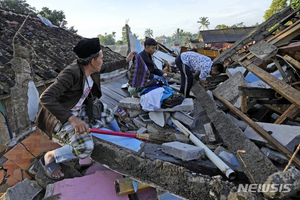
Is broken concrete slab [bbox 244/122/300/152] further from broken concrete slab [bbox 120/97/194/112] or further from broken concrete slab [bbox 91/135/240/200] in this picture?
broken concrete slab [bbox 91/135/240/200]

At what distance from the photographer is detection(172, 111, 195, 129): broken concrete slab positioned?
11.2ft

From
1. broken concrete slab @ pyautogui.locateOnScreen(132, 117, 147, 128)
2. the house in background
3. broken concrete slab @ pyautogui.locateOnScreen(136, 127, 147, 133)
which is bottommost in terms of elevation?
broken concrete slab @ pyautogui.locateOnScreen(136, 127, 147, 133)

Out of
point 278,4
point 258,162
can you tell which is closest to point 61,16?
point 258,162

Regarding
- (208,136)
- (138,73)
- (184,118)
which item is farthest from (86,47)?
(208,136)

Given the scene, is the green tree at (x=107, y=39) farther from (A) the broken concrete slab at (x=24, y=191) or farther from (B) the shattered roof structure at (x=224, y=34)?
(A) the broken concrete slab at (x=24, y=191)

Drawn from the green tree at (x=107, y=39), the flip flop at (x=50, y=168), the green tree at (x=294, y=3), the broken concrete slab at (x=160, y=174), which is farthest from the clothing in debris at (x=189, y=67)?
the green tree at (x=107, y=39)

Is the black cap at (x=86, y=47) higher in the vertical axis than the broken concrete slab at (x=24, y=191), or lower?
higher

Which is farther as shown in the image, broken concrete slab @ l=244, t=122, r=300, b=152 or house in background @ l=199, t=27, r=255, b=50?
house in background @ l=199, t=27, r=255, b=50

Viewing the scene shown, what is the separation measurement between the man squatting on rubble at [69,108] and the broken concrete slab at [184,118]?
67.6 inches

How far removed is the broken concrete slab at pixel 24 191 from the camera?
1928 mm

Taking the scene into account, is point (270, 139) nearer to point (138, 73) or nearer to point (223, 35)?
point (138, 73)

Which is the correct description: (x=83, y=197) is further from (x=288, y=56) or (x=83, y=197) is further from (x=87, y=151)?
(x=288, y=56)

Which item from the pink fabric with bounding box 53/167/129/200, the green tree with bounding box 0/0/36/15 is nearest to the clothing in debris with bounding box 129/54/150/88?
the pink fabric with bounding box 53/167/129/200

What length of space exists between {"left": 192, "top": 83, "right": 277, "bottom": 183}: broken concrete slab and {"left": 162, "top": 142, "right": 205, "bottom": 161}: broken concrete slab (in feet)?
1.53
